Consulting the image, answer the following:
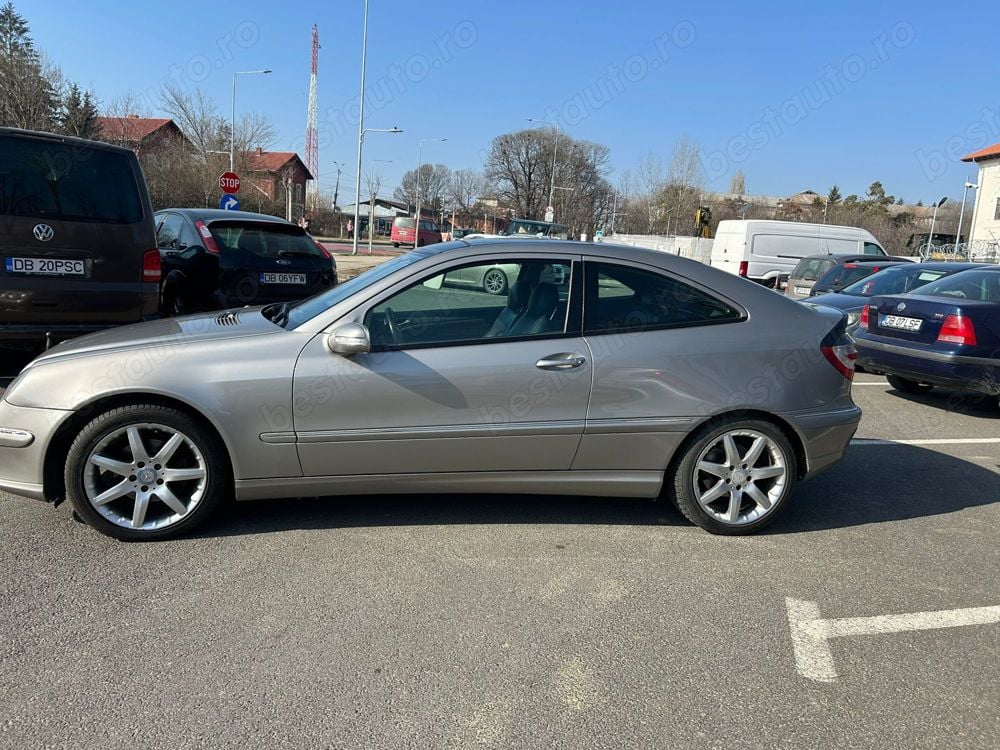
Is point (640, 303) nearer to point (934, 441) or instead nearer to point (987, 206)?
point (934, 441)

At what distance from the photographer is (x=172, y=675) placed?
2.56 metres

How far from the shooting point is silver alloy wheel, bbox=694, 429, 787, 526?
3.92 m

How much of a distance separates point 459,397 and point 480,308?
65 centimetres

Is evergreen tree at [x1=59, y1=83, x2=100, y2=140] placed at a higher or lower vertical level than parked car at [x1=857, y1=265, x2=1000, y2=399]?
higher

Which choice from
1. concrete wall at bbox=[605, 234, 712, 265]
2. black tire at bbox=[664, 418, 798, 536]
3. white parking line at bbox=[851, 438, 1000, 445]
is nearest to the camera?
black tire at bbox=[664, 418, 798, 536]

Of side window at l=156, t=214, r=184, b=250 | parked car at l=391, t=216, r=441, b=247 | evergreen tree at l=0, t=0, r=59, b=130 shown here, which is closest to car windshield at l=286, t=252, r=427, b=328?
side window at l=156, t=214, r=184, b=250

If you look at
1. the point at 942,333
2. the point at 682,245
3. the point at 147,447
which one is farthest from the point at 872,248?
the point at 147,447

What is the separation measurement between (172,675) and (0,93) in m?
27.0

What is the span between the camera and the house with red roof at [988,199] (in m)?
49.0

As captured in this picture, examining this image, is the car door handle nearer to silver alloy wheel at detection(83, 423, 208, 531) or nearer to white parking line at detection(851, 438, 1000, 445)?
silver alloy wheel at detection(83, 423, 208, 531)

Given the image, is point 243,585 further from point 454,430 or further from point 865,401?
point 865,401

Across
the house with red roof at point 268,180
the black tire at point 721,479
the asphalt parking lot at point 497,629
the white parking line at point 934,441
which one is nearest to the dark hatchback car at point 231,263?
the asphalt parking lot at point 497,629

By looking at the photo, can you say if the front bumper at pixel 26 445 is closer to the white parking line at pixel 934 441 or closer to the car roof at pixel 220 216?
the car roof at pixel 220 216

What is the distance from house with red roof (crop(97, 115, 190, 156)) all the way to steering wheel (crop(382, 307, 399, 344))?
30.7 metres
